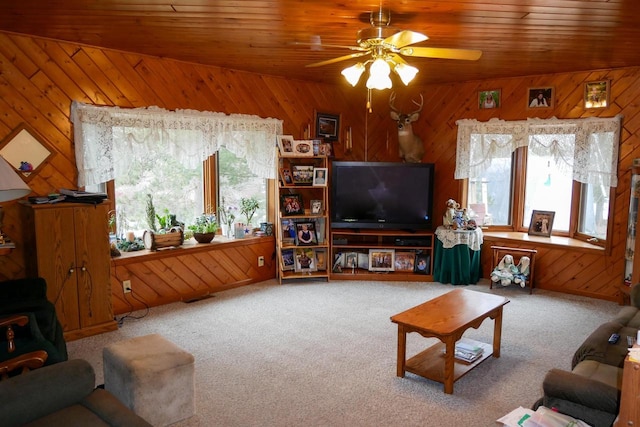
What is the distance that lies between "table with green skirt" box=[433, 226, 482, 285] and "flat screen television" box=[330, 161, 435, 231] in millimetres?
332

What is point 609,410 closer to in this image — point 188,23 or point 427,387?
point 427,387

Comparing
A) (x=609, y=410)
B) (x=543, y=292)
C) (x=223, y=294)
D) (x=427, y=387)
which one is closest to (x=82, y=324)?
(x=223, y=294)

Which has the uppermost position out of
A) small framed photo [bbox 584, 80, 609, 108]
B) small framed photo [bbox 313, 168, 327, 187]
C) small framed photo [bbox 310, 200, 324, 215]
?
small framed photo [bbox 584, 80, 609, 108]

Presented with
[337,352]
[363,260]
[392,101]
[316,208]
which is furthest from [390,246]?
[337,352]

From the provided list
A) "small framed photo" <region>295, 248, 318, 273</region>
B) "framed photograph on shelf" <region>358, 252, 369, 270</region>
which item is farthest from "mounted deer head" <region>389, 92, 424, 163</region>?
"small framed photo" <region>295, 248, 318, 273</region>

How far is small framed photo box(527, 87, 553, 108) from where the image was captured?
551cm

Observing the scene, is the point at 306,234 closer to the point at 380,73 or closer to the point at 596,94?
the point at 380,73

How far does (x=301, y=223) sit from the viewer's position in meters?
5.90

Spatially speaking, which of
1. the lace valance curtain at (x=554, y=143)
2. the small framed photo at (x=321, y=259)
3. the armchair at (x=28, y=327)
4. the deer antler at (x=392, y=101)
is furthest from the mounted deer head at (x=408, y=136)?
the armchair at (x=28, y=327)

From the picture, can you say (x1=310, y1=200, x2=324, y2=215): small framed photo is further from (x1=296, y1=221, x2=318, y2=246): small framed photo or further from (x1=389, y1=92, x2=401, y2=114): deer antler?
(x1=389, y1=92, x2=401, y2=114): deer antler

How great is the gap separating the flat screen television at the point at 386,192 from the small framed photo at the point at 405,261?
12.9 inches

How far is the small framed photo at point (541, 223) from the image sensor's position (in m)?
5.77

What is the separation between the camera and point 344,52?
14.6ft

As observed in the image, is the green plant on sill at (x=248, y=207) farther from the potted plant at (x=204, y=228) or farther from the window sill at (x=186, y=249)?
the potted plant at (x=204, y=228)
